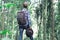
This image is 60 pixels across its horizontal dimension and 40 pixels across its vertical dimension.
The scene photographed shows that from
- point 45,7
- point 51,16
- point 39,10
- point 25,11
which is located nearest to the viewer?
point 25,11

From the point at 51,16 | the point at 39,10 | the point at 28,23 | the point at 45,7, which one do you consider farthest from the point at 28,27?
the point at 39,10

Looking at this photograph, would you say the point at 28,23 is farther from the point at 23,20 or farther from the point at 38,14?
the point at 38,14

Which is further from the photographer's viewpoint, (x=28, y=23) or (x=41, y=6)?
(x=41, y=6)

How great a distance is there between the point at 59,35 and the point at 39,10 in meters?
1.66

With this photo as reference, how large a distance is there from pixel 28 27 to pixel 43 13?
231 inches

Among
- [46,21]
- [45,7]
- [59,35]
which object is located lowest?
[59,35]

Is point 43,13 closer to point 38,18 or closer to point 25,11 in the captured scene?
point 38,18

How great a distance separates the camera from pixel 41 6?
11164 mm

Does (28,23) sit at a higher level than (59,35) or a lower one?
higher

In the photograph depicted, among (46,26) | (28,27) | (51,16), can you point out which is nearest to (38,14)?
(46,26)

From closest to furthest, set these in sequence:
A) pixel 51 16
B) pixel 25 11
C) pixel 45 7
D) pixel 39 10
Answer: pixel 25 11
pixel 51 16
pixel 45 7
pixel 39 10

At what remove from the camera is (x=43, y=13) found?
1102 centimetres

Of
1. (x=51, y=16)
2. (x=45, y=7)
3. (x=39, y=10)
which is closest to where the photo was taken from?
(x=51, y=16)

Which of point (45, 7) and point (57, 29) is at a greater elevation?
point (45, 7)
